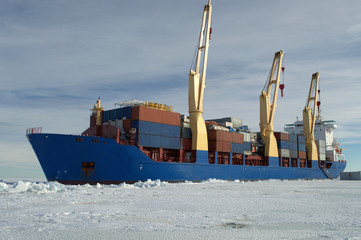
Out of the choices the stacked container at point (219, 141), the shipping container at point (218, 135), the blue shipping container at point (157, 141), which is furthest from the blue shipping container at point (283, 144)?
the blue shipping container at point (157, 141)

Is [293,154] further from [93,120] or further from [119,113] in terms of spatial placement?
[93,120]

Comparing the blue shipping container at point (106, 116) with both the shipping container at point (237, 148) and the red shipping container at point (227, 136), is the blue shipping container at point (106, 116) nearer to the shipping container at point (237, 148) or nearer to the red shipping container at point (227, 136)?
the red shipping container at point (227, 136)

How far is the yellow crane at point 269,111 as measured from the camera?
4091cm

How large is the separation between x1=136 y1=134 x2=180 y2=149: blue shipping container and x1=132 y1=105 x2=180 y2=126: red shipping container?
1.45 meters

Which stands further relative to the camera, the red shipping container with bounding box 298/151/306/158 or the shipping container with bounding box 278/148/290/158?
the red shipping container with bounding box 298/151/306/158

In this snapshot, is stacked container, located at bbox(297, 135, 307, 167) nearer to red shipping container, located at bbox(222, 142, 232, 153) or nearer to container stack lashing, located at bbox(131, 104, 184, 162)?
red shipping container, located at bbox(222, 142, 232, 153)

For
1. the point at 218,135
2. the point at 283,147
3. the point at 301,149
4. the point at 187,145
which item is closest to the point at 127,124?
the point at 187,145

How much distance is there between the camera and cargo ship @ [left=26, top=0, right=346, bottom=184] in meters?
24.0

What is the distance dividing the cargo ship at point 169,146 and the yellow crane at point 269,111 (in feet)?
0.43

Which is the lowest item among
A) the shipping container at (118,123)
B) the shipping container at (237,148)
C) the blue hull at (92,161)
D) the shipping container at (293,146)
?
the blue hull at (92,161)

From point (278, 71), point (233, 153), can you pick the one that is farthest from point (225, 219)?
point (278, 71)

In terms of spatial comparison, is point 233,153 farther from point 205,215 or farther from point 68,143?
point 205,215

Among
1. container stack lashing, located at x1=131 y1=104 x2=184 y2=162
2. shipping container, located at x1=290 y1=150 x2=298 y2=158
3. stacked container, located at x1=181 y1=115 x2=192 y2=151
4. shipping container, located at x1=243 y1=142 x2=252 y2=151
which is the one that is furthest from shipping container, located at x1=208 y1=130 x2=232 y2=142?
shipping container, located at x1=290 y1=150 x2=298 y2=158

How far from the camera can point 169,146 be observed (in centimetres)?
2850
